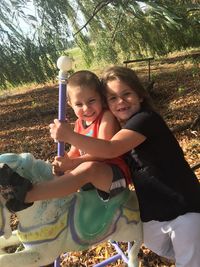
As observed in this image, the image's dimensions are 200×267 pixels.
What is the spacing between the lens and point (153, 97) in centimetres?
618

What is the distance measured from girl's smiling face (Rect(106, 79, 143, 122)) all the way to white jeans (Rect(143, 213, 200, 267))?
0.50 m

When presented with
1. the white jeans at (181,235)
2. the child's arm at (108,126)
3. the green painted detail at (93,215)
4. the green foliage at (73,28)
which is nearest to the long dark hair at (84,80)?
the child's arm at (108,126)

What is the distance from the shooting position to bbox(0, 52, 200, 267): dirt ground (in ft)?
9.66

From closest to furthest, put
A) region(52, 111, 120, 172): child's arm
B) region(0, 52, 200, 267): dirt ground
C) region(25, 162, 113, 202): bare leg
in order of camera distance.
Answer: region(25, 162, 113, 202): bare leg → region(52, 111, 120, 172): child's arm → region(0, 52, 200, 267): dirt ground

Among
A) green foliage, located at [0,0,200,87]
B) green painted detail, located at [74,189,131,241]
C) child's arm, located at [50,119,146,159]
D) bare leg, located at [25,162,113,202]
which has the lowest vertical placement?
green painted detail, located at [74,189,131,241]

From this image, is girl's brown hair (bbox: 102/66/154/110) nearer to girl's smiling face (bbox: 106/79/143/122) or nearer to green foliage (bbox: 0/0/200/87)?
girl's smiling face (bbox: 106/79/143/122)

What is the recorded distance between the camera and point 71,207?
1.87 m

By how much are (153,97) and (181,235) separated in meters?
4.40

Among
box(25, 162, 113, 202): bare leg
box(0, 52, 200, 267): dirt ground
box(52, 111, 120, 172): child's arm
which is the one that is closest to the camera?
box(25, 162, 113, 202): bare leg

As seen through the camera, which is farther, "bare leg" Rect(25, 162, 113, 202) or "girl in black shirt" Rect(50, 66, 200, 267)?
"girl in black shirt" Rect(50, 66, 200, 267)

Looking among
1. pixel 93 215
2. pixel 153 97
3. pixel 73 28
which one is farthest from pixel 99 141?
pixel 153 97

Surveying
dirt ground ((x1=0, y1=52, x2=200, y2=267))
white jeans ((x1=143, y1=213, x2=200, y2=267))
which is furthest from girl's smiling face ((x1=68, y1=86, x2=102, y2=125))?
dirt ground ((x1=0, y1=52, x2=200, y2=267))

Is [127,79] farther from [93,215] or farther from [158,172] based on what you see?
[93,215]

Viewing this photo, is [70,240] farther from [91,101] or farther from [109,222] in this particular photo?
[91,101]
